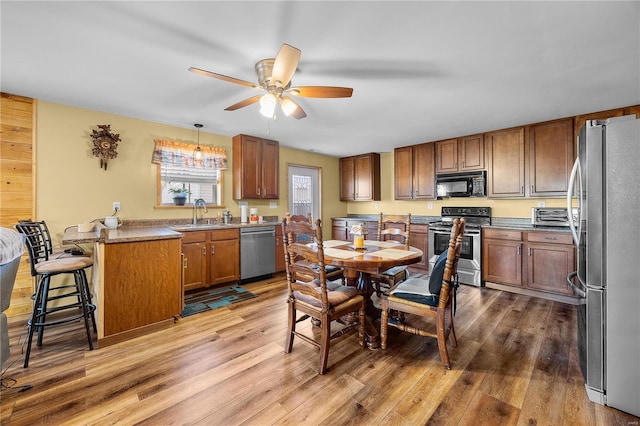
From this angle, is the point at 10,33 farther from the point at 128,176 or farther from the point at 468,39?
the point at 468,39

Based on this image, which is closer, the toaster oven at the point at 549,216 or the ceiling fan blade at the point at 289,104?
A: the ceiling fan blade at the point at 289,104

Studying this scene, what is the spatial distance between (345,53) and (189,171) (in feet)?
9.87

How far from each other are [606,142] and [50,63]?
157 inches

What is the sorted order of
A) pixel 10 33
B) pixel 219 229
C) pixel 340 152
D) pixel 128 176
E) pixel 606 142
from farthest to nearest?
pixel 340 152 → pixel 219 229 → pixel 128 176 → pixel 10 33 → pixel 606 142

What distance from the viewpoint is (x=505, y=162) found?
3.96 m

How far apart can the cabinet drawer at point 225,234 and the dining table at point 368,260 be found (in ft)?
5.44

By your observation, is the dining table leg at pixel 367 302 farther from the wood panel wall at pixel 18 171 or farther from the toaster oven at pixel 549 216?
the wood panel wall at pixel 18 171

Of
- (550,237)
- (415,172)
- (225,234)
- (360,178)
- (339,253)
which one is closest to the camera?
(339,253)

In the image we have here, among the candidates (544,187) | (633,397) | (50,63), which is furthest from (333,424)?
(544,187)

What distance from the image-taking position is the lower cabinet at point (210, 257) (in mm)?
3503

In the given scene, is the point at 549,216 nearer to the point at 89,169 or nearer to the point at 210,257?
the point at 210,257

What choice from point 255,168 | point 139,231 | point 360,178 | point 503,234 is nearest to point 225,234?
point 139,231

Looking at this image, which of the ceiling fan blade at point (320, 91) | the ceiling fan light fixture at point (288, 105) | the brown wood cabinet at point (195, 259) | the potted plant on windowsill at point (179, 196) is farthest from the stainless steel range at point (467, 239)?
the potted plant on windowsill at point (179, 196)

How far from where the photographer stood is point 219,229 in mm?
3775
